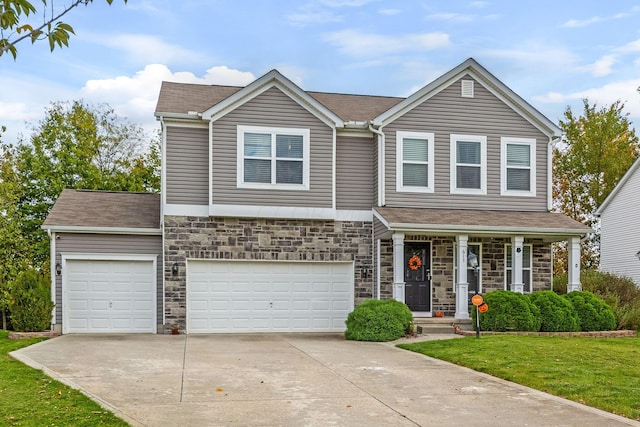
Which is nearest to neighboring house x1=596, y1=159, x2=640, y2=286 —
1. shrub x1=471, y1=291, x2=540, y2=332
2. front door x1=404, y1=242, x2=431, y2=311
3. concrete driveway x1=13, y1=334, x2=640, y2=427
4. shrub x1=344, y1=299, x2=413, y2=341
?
shrub x1=471, y1=291, x2=540, y2=332

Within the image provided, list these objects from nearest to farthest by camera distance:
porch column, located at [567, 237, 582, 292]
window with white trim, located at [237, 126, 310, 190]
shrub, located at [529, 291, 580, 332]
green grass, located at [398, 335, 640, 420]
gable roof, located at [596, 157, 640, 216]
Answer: green grass, located at [398, 335, 640, 420], shrub, located at [529, 291, 580, 332], window with white trim, located at [237, 126, 310, 190], porch column, located at [567, 237, 582, 292], gable roof, located at [596, 157, 640, 216]

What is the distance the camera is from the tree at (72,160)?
88.2ft

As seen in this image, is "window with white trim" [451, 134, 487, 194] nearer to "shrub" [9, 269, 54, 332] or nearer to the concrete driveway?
the concrete driveway

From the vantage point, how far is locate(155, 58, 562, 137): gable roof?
17328mm

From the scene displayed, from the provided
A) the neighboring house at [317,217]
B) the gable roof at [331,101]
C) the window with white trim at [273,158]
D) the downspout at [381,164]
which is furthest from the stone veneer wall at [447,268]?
the gable roof at [331,101]

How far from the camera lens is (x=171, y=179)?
17.2 metres

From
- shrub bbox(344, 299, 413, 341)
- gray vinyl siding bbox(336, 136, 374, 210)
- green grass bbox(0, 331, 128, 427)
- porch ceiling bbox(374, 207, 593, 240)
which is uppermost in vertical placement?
gray vinyl siding bbox(336, 136, 374, 210)

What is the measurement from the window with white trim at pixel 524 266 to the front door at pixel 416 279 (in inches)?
90.4

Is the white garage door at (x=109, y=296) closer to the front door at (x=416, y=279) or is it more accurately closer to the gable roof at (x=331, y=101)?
the gable roof at (x=331, y=101)

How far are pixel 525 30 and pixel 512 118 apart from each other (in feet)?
8.01

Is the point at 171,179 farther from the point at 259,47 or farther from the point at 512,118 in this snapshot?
the point at 512,118

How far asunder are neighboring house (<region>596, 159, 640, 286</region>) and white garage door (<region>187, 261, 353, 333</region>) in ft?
44.3

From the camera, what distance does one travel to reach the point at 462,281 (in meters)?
17.4

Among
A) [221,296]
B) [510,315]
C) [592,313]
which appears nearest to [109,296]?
[221,296]
